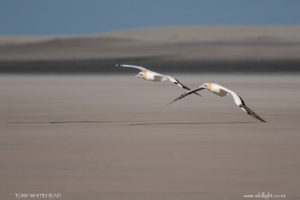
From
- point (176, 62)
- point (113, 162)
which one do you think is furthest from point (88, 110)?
point (176, 62)

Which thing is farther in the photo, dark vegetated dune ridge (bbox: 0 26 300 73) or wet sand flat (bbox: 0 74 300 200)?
dark vegetated dune ridge (bbox: 0 26 300 73)

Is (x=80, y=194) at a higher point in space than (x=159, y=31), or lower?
lower

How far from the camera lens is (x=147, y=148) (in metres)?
12.5

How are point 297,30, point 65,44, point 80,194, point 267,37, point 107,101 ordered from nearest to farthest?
point 80,194 → point 107,101 → point 65,44 → point 267,37 → point 297,30

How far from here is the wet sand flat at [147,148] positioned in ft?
31.6

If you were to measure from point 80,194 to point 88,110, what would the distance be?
922cm

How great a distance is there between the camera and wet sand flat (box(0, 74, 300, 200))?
9.62 meters

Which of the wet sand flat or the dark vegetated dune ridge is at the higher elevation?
the dark vegetated dune ridge

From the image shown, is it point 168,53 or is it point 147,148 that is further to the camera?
point 168,53

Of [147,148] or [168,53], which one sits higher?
[168,53]

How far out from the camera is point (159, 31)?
229ft

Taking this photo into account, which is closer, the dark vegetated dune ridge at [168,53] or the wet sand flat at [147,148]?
the wet sand flat at [147,148]

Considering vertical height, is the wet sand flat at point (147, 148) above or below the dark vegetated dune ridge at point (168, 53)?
below

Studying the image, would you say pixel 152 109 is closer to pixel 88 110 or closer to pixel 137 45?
pixel 88 110
